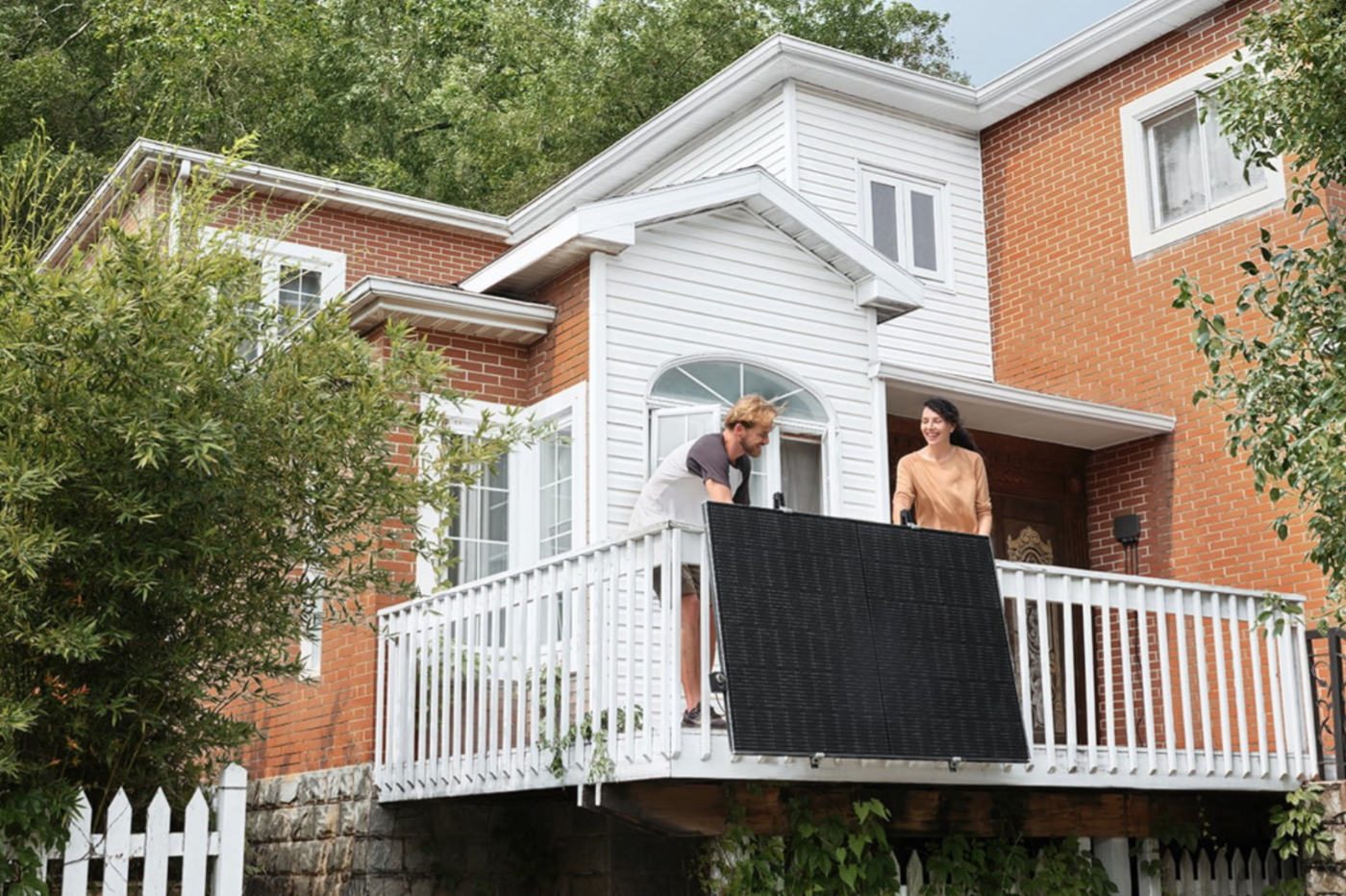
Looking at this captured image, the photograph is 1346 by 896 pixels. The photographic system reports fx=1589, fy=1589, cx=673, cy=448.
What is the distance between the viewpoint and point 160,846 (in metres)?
6.72

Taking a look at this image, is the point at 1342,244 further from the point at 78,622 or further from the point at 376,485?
the point at 78,622

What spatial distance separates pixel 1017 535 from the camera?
13.6 meters

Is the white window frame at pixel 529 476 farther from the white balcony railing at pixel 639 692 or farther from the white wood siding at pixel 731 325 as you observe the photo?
the white balcony railing at pixel 639 692

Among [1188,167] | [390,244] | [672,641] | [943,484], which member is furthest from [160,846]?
[1188,167]

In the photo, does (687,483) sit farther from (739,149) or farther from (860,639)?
(739,149)

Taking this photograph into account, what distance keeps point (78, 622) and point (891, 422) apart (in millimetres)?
7723

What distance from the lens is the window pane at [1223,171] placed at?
1305 cm

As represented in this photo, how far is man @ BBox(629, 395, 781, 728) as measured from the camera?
7707mm

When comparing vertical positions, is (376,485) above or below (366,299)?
below

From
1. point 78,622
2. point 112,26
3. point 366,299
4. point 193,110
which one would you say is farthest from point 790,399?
point 112,26

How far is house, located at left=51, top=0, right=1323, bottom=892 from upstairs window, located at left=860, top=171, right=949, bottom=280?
0.04 metres

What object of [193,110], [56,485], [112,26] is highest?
[112,26]

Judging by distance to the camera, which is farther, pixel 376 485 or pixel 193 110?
pixel 193 110

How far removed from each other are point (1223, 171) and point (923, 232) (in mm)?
2915
